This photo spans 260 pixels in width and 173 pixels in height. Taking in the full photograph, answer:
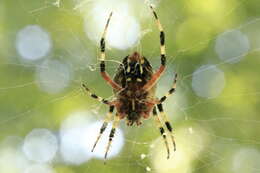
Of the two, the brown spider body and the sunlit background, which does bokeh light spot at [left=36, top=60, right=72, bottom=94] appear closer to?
the sunlit background

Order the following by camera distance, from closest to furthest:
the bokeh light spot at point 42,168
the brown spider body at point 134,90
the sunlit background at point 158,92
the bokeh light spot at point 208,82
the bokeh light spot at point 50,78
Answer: the brown spider body at point 134,90 < the bokeh light spot at point 50,78 < the sunlit background at point 158,92 < the bokeh light spot at point 42,168 < the bokeh light spot at point 208,82

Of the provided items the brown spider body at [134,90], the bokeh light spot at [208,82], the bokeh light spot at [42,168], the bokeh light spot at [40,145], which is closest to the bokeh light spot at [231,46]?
the bokeh light spot at [208,82]

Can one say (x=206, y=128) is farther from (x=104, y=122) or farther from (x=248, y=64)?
(x=104, y=122)

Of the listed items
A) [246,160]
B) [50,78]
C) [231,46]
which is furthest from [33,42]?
[246,160]

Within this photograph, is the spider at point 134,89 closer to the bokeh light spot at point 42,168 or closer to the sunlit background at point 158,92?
the sunlit background at point 158,92

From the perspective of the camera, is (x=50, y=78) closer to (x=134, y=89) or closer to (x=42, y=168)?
(x=42, y=168)

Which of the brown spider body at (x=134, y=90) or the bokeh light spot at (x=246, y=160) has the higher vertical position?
the brown spider body at (x=134, y=90)

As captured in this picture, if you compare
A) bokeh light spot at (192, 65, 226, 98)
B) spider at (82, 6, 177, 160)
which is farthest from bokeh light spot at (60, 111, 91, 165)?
spider at (82, 6, 177, 160)
